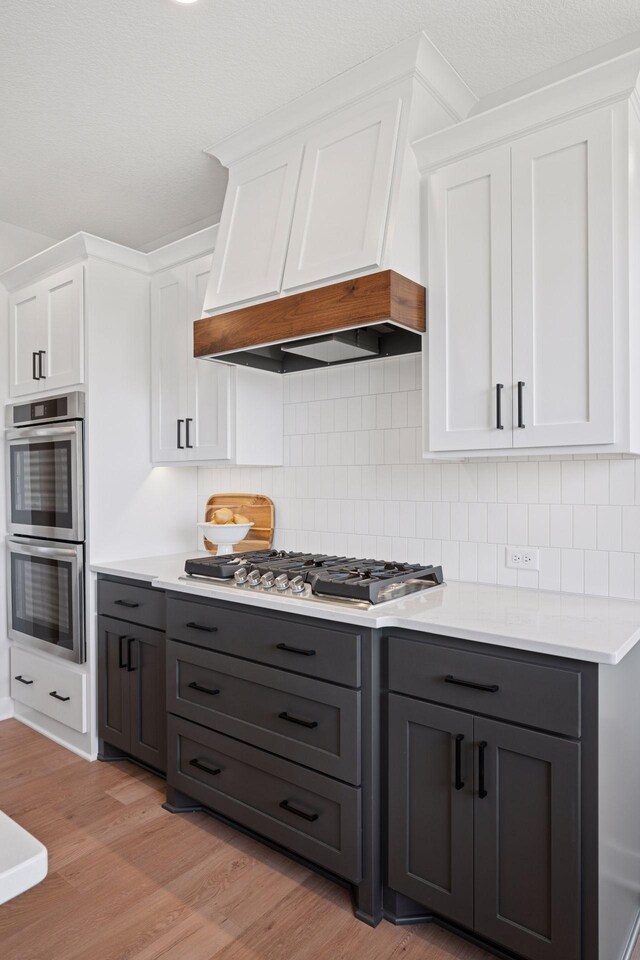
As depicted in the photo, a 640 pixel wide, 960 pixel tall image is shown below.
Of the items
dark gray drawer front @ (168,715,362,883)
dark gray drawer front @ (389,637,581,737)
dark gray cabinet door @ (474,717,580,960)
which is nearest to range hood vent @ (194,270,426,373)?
dark gray drawer front @ (389,637,581,737)

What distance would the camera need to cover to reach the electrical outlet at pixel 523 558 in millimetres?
2248

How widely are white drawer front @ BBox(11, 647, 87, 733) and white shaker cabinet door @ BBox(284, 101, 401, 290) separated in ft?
7.15

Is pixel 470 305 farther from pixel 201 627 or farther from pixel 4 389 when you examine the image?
pixel 4 389

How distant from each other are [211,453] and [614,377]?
1.78 metres

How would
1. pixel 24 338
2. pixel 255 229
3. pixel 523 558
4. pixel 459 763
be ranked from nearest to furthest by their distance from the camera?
pixel 459 763
pixel 523 558
pixel 255 229
pixel 24 338

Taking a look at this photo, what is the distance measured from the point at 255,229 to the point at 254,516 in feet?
4.51

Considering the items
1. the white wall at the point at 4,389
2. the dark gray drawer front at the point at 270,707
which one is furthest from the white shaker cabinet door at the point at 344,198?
the white wall at the point at 4,389

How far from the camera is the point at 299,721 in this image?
2033mm

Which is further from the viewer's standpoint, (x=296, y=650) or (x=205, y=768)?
(x=205, y=768)

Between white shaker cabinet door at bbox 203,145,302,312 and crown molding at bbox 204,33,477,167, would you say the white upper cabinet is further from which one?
crown molding at bbox 204,33,477,167

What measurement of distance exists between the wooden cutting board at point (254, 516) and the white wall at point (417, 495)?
0.04 metres

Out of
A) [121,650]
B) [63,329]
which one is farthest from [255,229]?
[121,650]

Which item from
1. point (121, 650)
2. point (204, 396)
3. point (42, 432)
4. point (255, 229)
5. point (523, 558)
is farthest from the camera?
point (42, 432)

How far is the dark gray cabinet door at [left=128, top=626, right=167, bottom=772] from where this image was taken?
8.67ft
